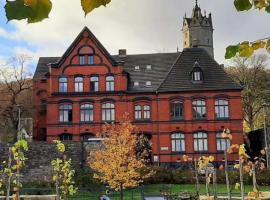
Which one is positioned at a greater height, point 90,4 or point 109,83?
point 109,83

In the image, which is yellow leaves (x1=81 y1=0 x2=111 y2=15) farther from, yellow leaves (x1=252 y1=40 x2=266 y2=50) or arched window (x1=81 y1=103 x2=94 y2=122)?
arched window (x1=81 y1=103 x2=94 y2=122)

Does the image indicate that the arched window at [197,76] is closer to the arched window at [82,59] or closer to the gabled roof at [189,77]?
the gabled roof at [189,77]

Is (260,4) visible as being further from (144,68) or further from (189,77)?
(144,68)

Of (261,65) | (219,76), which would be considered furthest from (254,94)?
(219,76)

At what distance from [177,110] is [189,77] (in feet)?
11.9

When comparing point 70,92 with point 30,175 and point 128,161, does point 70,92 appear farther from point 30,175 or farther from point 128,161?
point 128,161

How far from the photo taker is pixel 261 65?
59.5 m

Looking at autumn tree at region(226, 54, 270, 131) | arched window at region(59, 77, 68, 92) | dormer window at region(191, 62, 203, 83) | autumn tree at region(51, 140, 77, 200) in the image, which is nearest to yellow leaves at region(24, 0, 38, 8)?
autumn tree at region(51, 140, 77, 200)

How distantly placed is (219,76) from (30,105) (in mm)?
19956

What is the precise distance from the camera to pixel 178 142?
43938mm

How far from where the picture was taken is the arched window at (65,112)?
44.8 meters

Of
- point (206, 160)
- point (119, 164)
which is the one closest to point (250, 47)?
point (206, 160)

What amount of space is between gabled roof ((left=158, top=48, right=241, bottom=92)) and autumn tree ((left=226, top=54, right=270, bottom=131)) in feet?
32.6

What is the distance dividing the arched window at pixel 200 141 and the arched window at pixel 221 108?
7.62 feet
